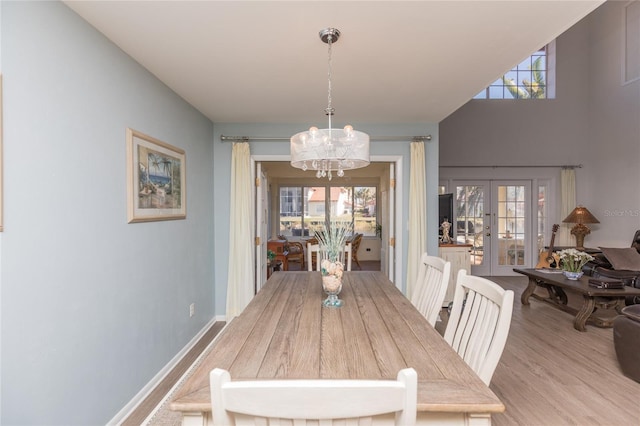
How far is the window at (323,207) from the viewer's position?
7956mm

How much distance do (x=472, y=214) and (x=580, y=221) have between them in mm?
1778

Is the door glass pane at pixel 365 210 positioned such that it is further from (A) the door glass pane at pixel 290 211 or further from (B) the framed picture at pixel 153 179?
(B) the framed picture at pixel 153 179

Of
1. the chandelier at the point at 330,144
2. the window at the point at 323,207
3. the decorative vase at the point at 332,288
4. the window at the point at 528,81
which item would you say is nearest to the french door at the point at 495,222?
the window at the point at 528,81

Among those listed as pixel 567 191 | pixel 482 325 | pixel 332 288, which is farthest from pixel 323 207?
pixel 482 325

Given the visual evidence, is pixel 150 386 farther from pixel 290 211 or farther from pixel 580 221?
pixel 580 221

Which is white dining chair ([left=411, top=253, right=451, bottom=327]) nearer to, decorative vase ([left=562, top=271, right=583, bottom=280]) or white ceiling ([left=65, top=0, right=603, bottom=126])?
white ceiling ([left=65, top=0, right=603, bottom=126])

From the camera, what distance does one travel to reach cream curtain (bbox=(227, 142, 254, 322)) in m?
3.69

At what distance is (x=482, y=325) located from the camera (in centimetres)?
137


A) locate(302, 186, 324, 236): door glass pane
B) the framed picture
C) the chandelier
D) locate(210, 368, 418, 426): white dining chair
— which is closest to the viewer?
locate(210, 368, 418, 426): white dining chair

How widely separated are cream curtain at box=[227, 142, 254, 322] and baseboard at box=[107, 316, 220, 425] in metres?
0.55

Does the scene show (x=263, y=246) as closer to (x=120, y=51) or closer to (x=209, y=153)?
(x=209, y=153)

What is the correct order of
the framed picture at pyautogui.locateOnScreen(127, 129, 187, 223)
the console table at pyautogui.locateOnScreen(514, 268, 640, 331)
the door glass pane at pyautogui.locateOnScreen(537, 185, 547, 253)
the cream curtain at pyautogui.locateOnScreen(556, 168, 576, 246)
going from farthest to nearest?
the door glass pane at pyautogui.locateOnScreen(537, 185, 547, 253), the cream curtain at pyautogui.locateOnScreen(556, 168, 576, 246), the console table at pyautogui.locateOnScreen(514, 268, 640, 331), the framed picture at pyautogui.locateOnScreen(127, 129, 187, 223)

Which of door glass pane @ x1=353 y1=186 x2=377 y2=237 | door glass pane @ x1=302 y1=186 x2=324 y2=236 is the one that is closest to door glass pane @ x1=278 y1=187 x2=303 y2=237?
door glass pane @ x1=302 y1=186 x2=324 y2=236

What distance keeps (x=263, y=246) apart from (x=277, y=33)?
114 inches
